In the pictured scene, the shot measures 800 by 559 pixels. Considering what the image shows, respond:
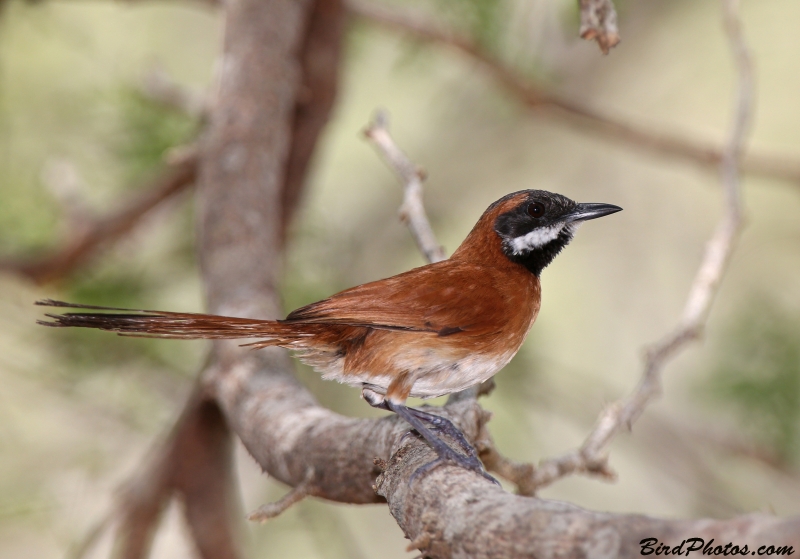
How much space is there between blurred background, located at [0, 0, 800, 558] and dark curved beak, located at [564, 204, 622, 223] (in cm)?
118

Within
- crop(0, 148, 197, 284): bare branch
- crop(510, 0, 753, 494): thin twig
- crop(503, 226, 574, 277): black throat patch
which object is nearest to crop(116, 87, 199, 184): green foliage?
crop(0, 148, 197, 284): bare branch

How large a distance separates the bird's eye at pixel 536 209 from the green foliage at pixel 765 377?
209 centimetres

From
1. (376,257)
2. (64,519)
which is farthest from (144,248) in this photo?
(64,519)

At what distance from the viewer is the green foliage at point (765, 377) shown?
180 inches

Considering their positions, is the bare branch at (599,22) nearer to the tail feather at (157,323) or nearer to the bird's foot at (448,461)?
the bird's foot at (448,461)

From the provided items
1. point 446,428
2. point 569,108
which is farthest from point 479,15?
point 446,428

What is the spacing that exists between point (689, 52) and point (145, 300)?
6.06m

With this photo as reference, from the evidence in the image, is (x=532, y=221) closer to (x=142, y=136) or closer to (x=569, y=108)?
(x=569, y=108)

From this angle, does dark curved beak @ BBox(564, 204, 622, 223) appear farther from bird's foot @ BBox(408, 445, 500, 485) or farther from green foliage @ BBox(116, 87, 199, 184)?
green foliage @ BBox(116, 87, 199, 184)

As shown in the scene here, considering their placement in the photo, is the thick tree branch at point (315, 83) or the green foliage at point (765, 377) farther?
the thick tree branch at point (315, 83)

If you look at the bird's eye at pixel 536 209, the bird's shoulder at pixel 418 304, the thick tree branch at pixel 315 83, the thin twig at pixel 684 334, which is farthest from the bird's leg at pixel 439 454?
the thick tree branch at pixel 315 83

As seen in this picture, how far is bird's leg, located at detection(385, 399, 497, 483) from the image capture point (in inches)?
81.9

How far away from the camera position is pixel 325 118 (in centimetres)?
502

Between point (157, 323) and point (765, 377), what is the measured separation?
12.1 ft
